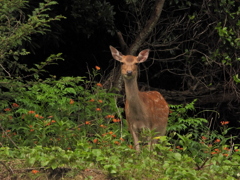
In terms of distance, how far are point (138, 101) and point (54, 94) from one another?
1260 mm

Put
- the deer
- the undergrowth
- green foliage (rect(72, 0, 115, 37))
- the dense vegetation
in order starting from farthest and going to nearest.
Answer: green foliage (rect(72, 0, 115, 37)) < the deer < the dense vegetation < the undergrowth

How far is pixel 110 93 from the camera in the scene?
890cm

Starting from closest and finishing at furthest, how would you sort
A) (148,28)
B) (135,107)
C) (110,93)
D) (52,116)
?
(52,116), (135,107), (110,93), (148,28)

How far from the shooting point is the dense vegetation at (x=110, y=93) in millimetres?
6066

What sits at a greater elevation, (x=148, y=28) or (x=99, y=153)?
(x=148, y=28)

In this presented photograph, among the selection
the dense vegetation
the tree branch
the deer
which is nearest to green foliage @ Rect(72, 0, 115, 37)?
the dense vegetation

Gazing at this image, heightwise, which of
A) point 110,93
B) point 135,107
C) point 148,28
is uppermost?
point 148,28

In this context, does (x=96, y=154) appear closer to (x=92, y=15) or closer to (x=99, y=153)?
(x=99, y=153)

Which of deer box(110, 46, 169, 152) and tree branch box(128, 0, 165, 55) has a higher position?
tree branch box(128, 0, 165, 55)

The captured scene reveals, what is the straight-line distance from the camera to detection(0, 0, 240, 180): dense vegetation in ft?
19.9

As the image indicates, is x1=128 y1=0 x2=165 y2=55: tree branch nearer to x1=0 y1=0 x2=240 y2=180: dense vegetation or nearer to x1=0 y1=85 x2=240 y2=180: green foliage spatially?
x1=0 y1=0 x2=240 y2=180: dense vegetation

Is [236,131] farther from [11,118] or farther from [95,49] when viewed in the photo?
[11,118]

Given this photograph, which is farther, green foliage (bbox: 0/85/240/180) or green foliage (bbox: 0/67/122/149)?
green foliage (bbox: 0/67/122/149)

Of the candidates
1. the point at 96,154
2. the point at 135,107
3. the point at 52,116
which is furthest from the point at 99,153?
the point at 135,107
